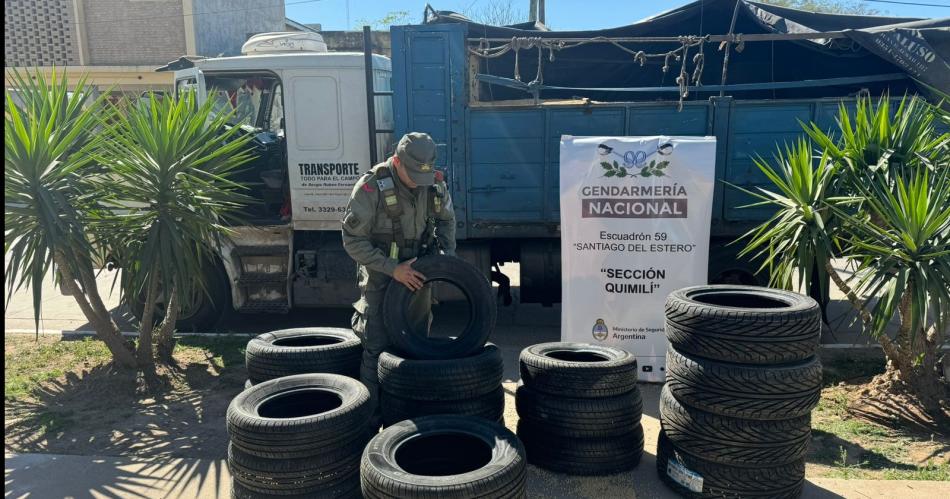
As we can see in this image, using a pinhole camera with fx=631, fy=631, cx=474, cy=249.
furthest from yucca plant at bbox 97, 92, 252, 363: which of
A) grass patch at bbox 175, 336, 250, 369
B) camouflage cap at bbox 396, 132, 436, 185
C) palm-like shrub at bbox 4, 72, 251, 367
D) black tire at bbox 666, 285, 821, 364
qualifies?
black tire at bbox 666, 285, 821, 364

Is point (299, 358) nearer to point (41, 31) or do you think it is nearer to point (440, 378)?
point (440, 378)

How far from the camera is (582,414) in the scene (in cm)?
355

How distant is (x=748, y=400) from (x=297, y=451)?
7.41 feet

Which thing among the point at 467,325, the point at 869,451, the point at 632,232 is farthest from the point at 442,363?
the point at 869,451

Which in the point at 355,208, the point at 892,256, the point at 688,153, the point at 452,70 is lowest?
the point at 892,256

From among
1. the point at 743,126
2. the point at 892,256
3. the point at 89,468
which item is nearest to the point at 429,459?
the point at 89,468

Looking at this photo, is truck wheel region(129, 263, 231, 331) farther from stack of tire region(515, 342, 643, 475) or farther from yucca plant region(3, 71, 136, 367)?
stack of tire region(515, 342, 643, 475)

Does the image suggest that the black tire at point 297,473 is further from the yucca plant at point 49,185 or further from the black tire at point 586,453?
the yucca plant at point 49,185

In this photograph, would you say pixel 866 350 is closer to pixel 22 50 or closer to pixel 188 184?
pixel 188 184

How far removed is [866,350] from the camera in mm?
5754

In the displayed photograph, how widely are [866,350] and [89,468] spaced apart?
621cm

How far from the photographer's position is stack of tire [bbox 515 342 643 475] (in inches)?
140

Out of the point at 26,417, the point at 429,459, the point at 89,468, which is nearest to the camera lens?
the point at 429,459

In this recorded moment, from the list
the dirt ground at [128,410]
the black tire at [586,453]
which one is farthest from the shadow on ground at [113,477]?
the black tire at [586,453]
